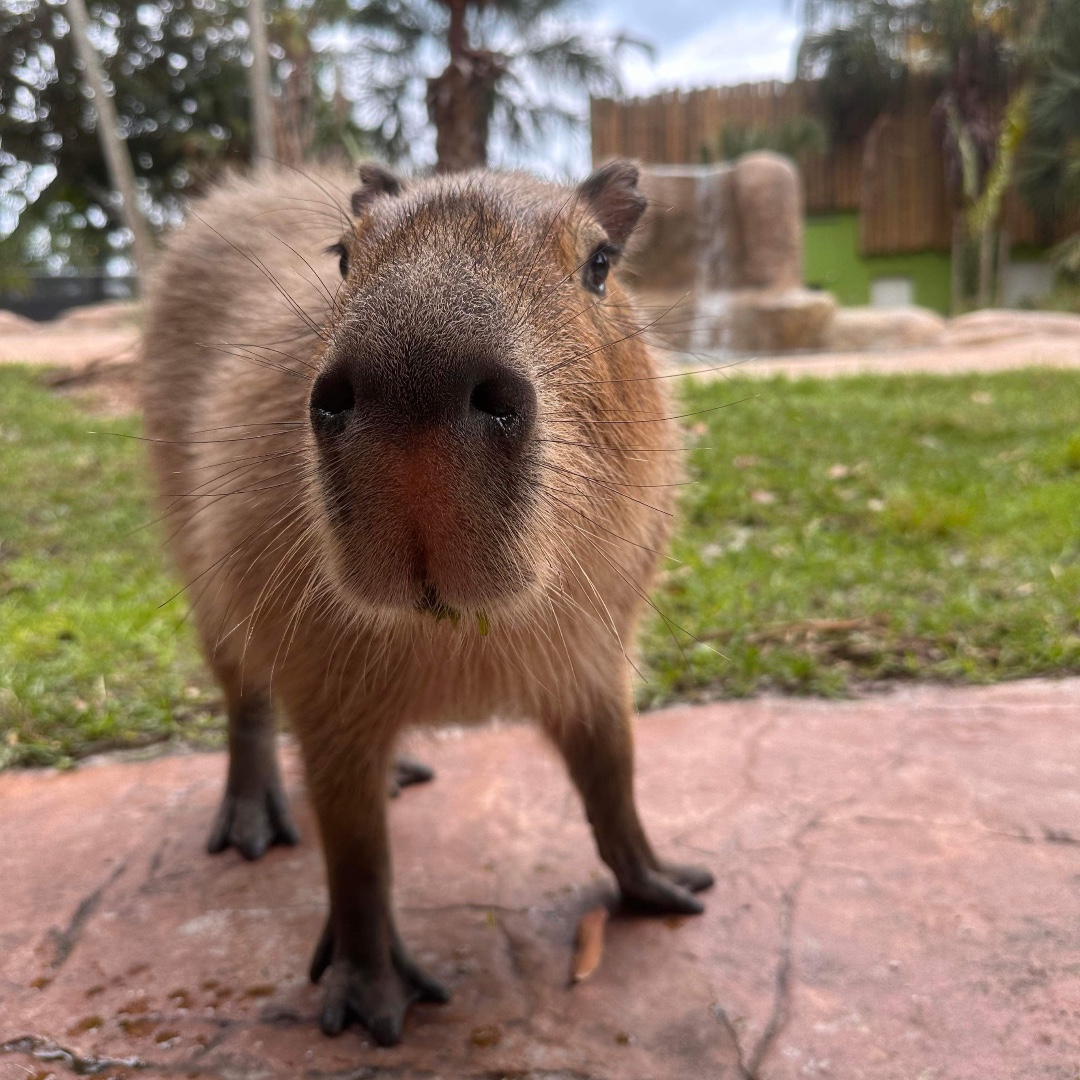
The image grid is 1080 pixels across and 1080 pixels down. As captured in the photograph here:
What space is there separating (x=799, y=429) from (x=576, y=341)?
4777 millimetres

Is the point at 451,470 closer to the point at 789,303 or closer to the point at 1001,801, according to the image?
the point at 1001,801

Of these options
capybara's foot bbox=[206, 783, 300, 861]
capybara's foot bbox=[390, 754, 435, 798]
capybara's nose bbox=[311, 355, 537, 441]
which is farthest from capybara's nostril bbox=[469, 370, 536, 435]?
capybara's foot bbox=[390, 754, 435, 798]

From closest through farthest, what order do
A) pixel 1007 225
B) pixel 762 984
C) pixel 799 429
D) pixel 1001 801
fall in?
pixel 762 984
pixel 1001 801
pixel 799 429
pixel 1007 225

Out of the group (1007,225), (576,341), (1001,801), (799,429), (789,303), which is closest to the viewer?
(576,341)

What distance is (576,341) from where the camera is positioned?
1524 millimetres

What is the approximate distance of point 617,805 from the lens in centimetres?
212

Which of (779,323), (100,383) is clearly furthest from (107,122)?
(779,323)

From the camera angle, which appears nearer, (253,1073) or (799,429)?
(253,1073)

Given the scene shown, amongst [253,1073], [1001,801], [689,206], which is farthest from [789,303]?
[253,1073]

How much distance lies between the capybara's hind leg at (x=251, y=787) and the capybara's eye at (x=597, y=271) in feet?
4.06

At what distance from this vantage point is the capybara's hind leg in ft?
7.82

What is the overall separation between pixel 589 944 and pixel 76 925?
104 cm

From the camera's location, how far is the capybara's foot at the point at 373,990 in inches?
68.9

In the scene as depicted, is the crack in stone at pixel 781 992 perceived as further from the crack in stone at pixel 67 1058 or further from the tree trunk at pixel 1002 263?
the tree trunk at pixel 1002 263
